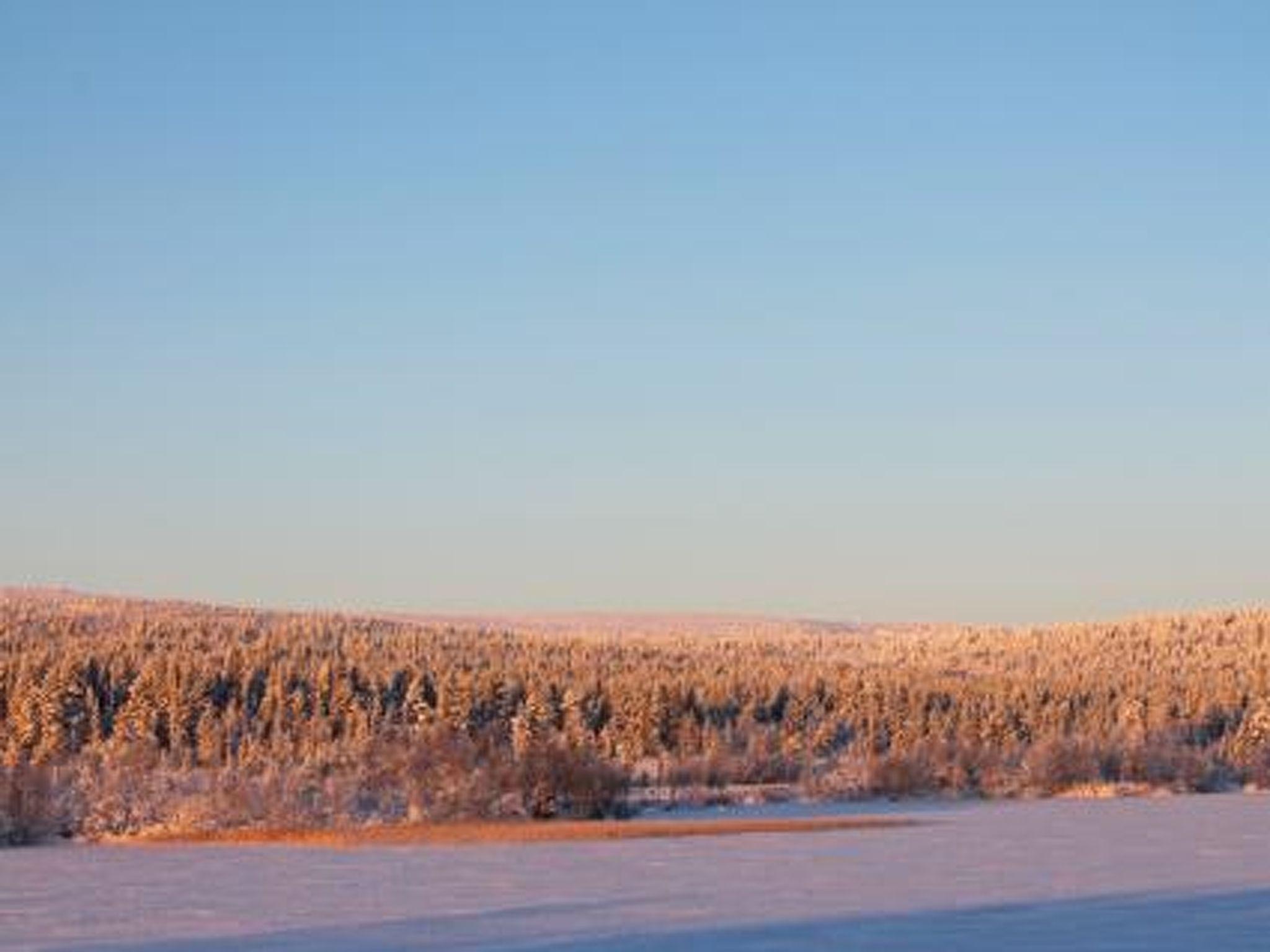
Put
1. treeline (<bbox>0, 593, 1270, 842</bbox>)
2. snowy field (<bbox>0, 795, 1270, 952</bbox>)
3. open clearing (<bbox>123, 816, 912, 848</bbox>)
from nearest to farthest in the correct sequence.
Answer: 1. snowy field (<bbox>0, 795, 1270, 952</bbox>)
2. open clearing (<bbox>123, 816, 912, 848</bbox>)
3. treeline (<bbox>0, 593, 1270, 842</bbox>)

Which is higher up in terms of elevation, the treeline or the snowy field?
the treeline

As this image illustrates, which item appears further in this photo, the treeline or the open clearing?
the treeline

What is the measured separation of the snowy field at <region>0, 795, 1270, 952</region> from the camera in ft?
43.8

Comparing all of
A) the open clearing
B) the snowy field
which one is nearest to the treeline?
the open clearing

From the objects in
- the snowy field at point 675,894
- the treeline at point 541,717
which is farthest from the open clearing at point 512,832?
the snowy field at point 675,894

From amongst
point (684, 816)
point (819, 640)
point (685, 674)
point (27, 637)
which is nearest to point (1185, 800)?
point (684, 816)

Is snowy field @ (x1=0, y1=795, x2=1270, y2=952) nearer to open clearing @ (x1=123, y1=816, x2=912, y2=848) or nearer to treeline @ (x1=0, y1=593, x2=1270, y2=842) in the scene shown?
open clearing @ (x1=123, y1=816, x2=912, y2=848)

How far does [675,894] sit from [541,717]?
36111mm

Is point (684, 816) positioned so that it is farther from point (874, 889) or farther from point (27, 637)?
point (27, 637)

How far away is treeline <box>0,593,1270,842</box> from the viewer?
27.3 metres

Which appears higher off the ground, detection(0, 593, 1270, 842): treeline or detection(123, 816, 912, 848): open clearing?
detection(0, 593, 1270, 842): treeline

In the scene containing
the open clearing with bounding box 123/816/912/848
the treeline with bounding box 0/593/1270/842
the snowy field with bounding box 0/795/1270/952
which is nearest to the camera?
the snowy field with bounding box 0/795/1270/952

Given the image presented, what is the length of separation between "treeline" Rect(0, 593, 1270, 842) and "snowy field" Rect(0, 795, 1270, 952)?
4.72m

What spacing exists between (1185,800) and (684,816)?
7.88 meters
